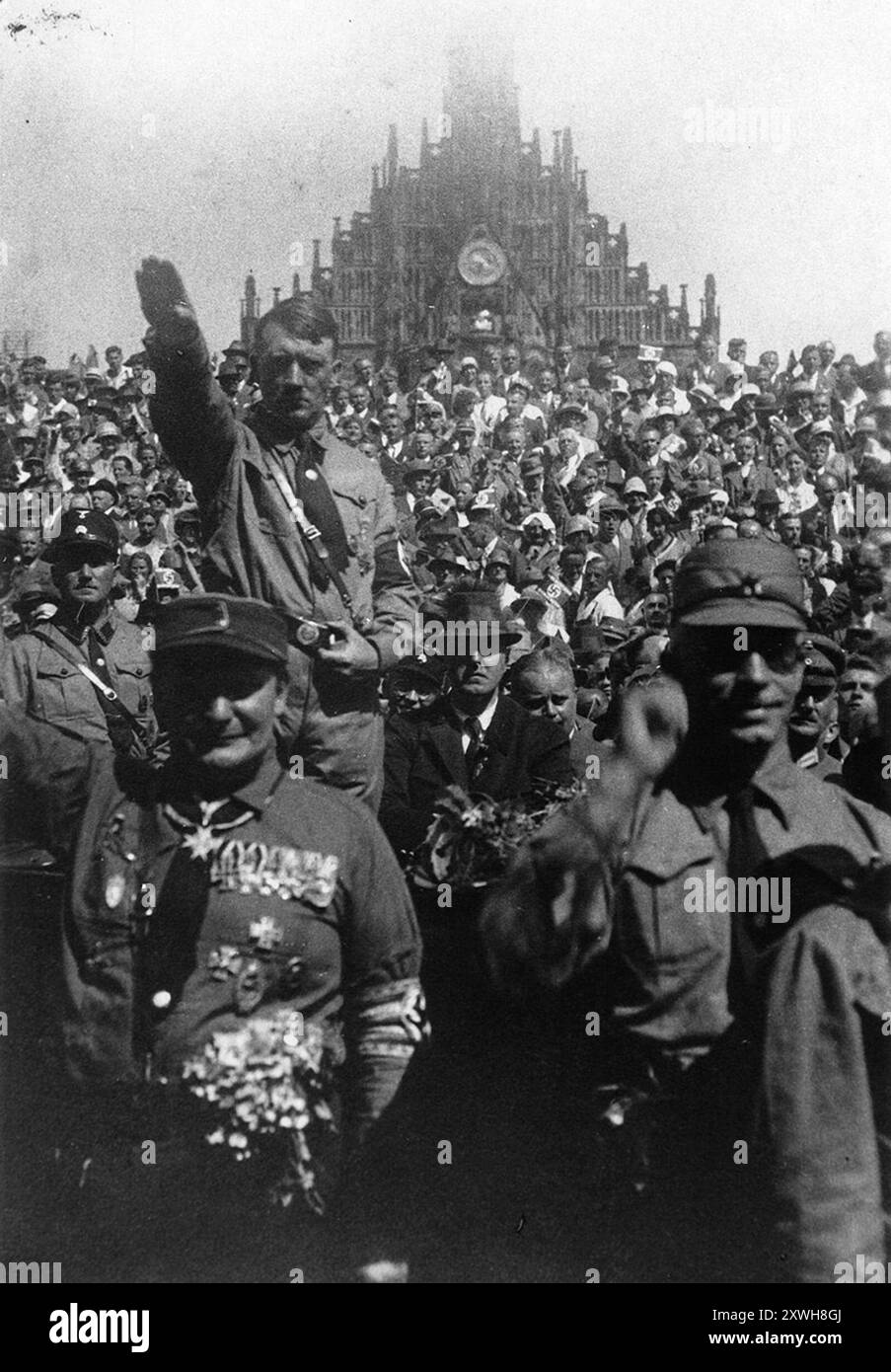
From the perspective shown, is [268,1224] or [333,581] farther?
[333,581]

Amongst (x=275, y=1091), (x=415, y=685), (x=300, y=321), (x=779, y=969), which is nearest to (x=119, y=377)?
(x=300, y=321)

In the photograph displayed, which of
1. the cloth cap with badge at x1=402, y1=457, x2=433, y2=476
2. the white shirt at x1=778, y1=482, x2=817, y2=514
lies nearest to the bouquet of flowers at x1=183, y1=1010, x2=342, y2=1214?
the white shirt at x1=778, y1=482, x2=817, y2=514

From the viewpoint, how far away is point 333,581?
677 centimetres

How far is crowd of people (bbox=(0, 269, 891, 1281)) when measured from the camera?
6.20 meters

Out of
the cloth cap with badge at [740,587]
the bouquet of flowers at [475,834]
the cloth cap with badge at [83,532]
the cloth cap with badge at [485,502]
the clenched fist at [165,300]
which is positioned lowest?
the bouquet of flowers at [475,834]

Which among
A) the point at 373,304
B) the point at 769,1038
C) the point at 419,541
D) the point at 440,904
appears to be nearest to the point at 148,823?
the point at 440,904

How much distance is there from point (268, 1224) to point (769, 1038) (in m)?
1.93

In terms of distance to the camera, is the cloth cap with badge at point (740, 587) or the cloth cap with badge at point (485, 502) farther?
the cloth cap with badge at point (485, 502)

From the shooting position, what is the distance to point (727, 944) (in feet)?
20.4

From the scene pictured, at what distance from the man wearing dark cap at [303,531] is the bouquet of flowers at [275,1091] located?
1.04 m

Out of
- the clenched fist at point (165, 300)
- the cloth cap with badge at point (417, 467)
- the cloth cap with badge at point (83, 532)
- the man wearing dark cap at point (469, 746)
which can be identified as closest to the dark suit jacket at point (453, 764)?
the man wearing dark cap at point (469, 746)

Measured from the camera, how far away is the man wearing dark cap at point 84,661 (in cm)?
720

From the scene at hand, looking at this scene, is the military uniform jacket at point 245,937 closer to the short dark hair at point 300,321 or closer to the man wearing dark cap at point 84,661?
the man wearing dark cap at point 84,661

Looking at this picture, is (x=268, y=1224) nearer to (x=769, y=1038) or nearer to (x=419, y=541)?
(x=769, y=1038)
